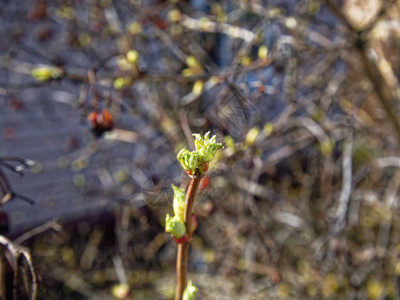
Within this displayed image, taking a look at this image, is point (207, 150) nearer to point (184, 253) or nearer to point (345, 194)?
point (184, 253)

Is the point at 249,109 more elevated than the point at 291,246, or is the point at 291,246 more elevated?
the point at 249,109

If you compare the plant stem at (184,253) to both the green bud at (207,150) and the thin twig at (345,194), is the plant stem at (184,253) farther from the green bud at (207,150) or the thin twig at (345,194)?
the thin twig at (345,194)

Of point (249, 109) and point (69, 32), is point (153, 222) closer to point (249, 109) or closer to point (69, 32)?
point (69, 32)

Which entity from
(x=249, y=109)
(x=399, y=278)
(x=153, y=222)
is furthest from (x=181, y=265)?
(x=153, y=222)

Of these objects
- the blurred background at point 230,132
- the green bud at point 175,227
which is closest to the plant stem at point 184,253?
the green bud at point 175,227

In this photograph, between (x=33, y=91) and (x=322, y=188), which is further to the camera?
(x=33, y=91)

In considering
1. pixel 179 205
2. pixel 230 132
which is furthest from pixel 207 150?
pixel 230 132

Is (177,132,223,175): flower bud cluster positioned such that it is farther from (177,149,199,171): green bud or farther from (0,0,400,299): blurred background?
(0,0,400,299): blurred background

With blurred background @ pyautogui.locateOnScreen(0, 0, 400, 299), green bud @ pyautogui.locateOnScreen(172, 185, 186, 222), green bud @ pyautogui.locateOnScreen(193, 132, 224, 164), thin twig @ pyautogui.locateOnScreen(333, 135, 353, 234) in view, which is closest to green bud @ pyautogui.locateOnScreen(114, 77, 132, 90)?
blurred background @ pyautogui.locateOnScreen(0, 0, 400, 299)
